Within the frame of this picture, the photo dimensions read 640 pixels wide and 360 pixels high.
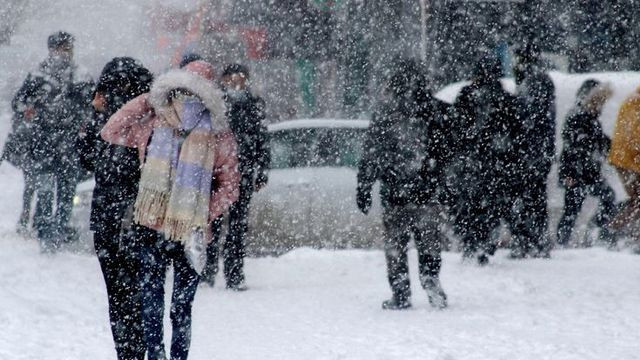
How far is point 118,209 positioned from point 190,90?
2.47 feet

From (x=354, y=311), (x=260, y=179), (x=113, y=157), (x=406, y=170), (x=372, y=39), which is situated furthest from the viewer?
(x=372, y=39)

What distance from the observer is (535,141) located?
10703mm

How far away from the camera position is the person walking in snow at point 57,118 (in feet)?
35.9

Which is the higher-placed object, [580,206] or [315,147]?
[315,147]

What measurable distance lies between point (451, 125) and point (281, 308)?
1856 mm

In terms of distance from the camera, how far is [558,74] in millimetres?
12734

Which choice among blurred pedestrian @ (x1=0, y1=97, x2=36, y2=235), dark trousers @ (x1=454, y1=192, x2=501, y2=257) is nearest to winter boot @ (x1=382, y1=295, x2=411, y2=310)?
dark trousers @ (x1=454, y1=192, x2=501, y2=257)

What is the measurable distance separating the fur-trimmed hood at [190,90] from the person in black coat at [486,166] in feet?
15.6

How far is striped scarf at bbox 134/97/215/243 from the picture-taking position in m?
5.40

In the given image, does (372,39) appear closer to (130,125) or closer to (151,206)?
(130,125)

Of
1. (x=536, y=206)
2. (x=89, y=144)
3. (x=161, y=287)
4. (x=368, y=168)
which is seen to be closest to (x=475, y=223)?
(x=536, y=206)

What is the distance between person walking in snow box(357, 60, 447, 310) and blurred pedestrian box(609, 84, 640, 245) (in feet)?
9.23

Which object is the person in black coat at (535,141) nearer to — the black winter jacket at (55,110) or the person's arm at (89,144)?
the black winter jacket at (55,110)

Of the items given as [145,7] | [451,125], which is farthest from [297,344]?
[145,7]
